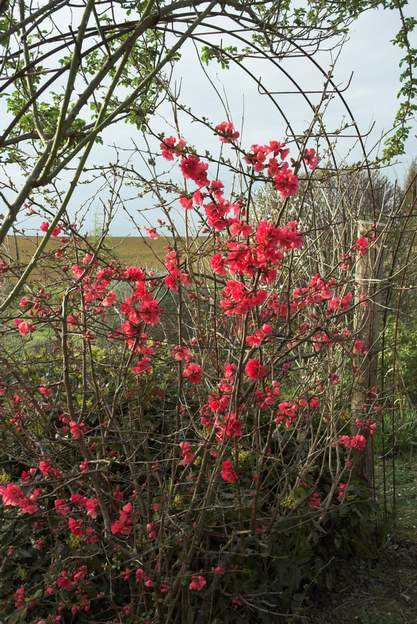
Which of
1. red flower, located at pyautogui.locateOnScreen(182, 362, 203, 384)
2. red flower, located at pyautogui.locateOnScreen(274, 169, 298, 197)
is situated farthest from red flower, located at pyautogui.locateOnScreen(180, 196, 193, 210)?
red flower, located at pyautogui.locateOnScreen(182, 362, 203, 384)

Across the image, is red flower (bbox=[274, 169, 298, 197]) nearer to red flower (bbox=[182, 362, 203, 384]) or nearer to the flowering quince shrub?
the flowering quince shrub

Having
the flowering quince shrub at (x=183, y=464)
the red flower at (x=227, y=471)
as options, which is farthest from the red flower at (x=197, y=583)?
the red flower at (x=227, y=471)

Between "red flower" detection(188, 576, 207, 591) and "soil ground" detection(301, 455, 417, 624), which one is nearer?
"red flower" detection(188, 576, 207, 591)

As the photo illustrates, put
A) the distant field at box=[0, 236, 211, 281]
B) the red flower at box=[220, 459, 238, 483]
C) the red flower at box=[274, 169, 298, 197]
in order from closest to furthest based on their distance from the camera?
the red flower at box=[274, 169, 298, 197]
the red flower at box=[220, 459, 238, 483]
the distant field at box=[0, 236, 211, 281]

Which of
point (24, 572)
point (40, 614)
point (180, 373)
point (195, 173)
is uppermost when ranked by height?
point (195, 173)

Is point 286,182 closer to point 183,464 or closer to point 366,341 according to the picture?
point 183,464

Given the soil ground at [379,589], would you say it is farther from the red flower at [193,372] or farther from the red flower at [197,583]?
the red flower at [193,372]

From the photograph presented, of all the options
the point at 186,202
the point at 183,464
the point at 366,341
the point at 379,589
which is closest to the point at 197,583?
the point at 183,464

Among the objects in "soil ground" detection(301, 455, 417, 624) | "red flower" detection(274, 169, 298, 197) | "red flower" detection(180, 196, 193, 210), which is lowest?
"soil ground" detection(301, 455, 417, 624)

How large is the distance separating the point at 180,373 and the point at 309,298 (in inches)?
26.0

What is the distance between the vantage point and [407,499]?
4070 mm

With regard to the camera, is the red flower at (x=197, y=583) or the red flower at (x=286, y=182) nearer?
the red flower at (x=286, y=182)

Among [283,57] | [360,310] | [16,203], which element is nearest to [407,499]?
[360,310]

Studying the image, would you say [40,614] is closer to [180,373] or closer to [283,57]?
[180,373]
